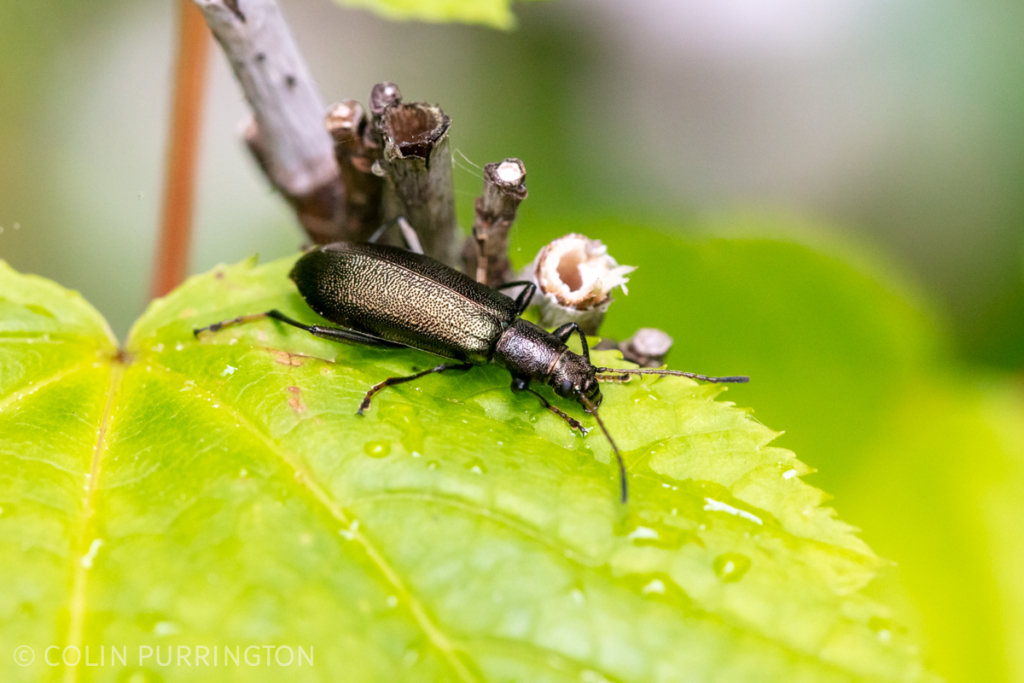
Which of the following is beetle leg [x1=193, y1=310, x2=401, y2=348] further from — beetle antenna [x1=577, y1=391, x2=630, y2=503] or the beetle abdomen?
beetle antenna [x1=577, y1=391, x2=630, y2=503]

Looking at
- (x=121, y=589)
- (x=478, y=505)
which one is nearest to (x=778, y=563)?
(x=478, y=505)

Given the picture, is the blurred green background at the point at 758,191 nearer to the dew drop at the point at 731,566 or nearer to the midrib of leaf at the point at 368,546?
the midrib of leaf at the point at 368,546

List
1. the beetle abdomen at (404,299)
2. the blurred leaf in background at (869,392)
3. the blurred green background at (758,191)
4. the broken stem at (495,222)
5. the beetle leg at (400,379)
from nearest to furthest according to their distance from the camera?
the beetle leg at (400,379) < the broken stem at (495,222) < the beetle abdomen at (404,299) < the blurred leaf in background at (869,392) < the blurred green background at (758,191)

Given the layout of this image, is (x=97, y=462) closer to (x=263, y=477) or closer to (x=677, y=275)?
(x=263, y=477)

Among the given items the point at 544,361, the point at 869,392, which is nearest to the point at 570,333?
the point at 544,361

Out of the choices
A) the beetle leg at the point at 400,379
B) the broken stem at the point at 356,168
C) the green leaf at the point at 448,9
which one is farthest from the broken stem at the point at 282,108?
the beetle leg at the point at 400,379

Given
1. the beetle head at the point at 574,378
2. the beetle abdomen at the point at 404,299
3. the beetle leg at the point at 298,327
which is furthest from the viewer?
the beetle abdomen at the point at 404,299

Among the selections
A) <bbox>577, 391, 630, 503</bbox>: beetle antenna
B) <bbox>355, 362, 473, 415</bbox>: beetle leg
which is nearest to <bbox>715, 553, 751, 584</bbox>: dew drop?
<bbox>577, 391, 630, 503</bbox>: beetle antenna
